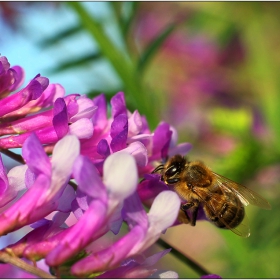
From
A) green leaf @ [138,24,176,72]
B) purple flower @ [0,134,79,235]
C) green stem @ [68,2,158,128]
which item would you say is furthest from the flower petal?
green leaf @ [138,24,176,72]

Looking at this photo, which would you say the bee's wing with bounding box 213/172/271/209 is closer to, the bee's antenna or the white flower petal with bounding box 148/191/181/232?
the bee's antenna

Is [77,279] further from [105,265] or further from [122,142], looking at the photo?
[122,142]

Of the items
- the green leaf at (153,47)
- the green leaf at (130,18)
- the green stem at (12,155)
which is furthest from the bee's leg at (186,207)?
the green leaf at (130,18)

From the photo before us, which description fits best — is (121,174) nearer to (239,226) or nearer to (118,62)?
(239,226)

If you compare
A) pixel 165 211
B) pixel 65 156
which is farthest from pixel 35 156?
pixel 165 211

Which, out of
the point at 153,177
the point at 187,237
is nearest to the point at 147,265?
the point at 153,177

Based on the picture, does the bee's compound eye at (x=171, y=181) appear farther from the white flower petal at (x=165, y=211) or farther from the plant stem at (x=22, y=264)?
the plant stem at (x=22, y=264)
